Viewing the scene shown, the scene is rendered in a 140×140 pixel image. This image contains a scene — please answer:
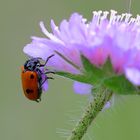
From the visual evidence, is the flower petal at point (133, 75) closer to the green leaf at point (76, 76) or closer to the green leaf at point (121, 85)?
the green leaf at point (121, 85)

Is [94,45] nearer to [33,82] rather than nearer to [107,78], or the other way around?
[107,78]

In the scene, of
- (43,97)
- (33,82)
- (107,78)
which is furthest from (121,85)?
(43,97)

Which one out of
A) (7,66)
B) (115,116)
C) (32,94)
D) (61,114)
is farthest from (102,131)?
(32,94)

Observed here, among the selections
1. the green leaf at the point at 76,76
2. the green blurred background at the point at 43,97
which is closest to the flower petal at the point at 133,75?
the green leaf at the point at 76,76

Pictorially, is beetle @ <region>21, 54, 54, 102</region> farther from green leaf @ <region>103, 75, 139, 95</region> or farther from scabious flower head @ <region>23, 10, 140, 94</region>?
green leaf @ <region>103, 75, 139, 95</region>

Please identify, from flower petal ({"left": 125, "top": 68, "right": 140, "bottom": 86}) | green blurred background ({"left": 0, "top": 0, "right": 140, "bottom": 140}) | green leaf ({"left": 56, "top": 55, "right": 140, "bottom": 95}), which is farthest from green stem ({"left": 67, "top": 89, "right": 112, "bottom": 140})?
green blurred background ({"left": 0, "top": 0, "right": 140, "bottom": 140})
